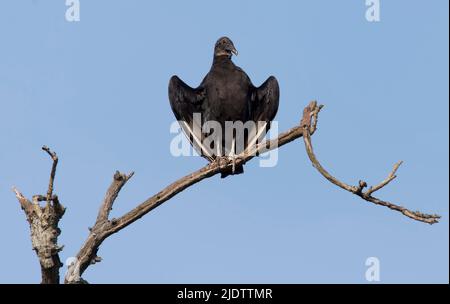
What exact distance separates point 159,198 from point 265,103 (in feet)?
9.68

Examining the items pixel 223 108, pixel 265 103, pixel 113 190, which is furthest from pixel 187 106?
pixel 113 190

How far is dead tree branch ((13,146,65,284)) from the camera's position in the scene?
7.94m

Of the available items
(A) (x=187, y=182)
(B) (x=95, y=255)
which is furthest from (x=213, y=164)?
(B) (x=95, y=255)

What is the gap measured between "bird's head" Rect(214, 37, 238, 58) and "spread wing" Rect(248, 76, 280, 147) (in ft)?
2.52

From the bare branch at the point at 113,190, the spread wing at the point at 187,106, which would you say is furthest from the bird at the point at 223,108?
the bare branch at the point at 113,190

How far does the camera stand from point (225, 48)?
1163 centimetres

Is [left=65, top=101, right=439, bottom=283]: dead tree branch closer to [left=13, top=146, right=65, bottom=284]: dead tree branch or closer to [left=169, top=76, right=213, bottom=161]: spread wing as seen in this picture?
[left=13, top=146, right=65, bottom=284]: dead tree branch

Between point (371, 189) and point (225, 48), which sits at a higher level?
point (225, 48)

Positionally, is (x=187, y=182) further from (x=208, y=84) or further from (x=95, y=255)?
(x=208, y=84)

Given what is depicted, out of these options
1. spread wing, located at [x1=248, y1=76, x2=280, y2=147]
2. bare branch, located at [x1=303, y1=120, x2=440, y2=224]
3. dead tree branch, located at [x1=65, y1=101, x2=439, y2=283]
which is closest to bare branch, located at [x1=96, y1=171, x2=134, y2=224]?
dead tree branch, located at [x1=65, y1=101, x2=439, y2=283]

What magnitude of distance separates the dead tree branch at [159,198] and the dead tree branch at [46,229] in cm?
17

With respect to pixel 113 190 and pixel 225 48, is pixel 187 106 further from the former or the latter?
pixel 113 190
